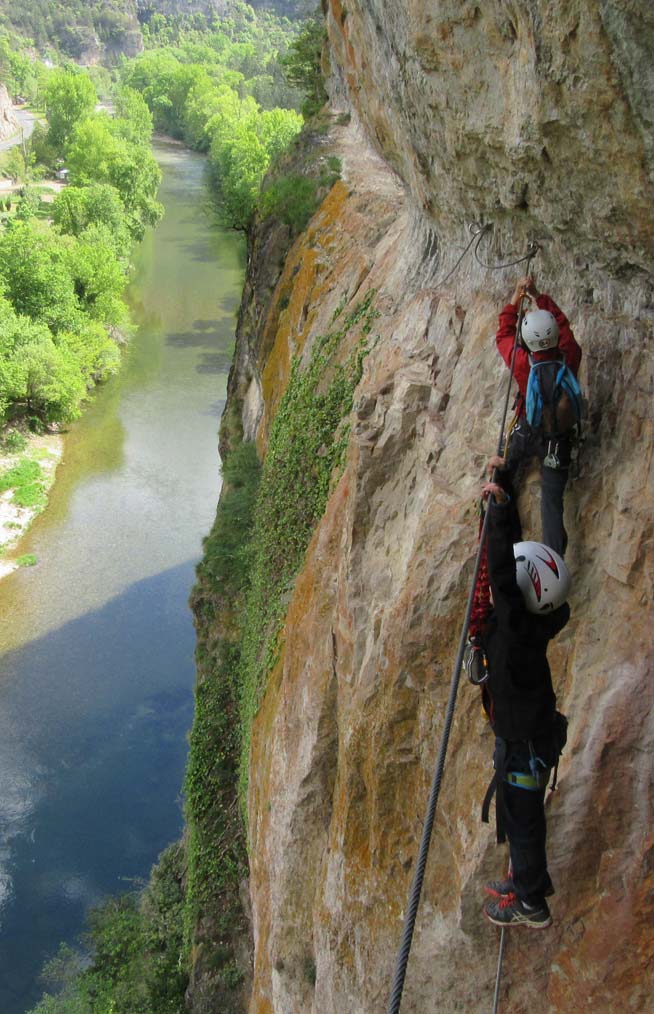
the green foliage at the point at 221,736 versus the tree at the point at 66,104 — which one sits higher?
the tree at the point at 66,104

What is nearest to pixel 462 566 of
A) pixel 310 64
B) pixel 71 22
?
pixel 310 64

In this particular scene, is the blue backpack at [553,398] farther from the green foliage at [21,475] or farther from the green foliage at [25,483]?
the green foliage at [21,475]

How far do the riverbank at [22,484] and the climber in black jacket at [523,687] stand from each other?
20.8 meters

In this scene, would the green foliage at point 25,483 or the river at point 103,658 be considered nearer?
the river at point 103,658

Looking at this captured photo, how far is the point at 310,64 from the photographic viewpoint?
22047 mm

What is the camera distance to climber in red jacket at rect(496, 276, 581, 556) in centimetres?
511

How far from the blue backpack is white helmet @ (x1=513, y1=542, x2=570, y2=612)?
1037 millimetres

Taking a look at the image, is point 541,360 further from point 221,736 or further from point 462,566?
point 221,736

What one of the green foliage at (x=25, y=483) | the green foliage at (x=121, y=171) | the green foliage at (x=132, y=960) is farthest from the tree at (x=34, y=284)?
the green foliage at (x=132, y=960)

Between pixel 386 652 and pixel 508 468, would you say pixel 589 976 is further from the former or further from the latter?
pixel 508 468

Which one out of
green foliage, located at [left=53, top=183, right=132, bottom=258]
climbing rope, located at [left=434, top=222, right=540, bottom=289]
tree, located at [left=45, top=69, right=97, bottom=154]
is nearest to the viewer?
climbing rope, located at [left=434, top=222, right=540, bottom=289]

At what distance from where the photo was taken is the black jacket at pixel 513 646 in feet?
14.1

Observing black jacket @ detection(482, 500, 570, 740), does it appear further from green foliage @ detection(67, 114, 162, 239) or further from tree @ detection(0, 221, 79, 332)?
green foliage @ detection(67, 114, 162, 239)

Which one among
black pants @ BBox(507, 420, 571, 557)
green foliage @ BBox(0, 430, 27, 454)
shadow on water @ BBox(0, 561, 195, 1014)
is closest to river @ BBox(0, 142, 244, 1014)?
shadow on water @ BBox(0, 561, 195, 1014)
